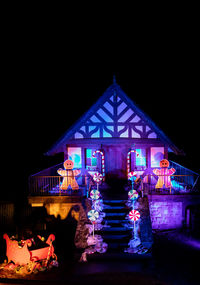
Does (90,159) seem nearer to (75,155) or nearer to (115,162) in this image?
(75,155)

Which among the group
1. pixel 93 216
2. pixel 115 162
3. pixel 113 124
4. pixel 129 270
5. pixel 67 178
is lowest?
pixel 129 270

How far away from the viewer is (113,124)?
17.0 m

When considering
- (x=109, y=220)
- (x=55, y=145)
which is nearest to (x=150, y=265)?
(x=109, y=220)

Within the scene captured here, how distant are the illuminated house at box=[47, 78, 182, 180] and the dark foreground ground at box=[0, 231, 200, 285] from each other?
7.30 metres

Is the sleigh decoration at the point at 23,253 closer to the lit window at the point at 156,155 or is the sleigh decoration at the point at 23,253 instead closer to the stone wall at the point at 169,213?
the stone wall at the point at 169,213

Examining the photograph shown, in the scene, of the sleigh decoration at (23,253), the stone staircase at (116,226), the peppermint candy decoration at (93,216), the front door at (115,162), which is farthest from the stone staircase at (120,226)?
the front door at (115,162)

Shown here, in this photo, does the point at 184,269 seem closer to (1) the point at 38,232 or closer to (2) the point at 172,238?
(2) the point at 172,238

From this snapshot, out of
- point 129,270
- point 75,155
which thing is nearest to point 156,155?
point 75,155

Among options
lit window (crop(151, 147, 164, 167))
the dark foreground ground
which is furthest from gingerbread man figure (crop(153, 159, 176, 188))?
the dark foreground ground

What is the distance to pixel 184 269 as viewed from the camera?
9625 millimetres

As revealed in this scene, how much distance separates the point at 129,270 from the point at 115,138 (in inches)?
363

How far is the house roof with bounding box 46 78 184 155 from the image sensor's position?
16.5 meters

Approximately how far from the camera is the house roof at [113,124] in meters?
16.5

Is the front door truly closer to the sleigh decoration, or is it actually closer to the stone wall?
the stone wall
